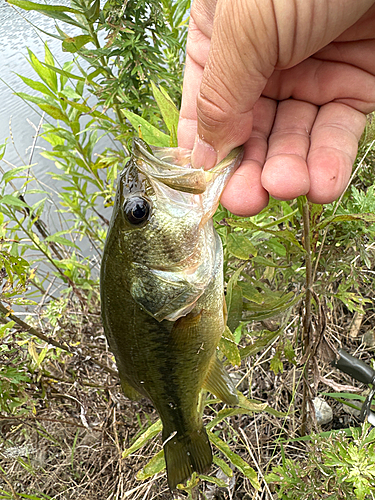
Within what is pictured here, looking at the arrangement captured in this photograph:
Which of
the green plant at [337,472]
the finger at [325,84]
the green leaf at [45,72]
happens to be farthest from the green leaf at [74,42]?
the green plant at [337,472]

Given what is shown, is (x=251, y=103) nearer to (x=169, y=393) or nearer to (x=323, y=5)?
(x=323, y=5)

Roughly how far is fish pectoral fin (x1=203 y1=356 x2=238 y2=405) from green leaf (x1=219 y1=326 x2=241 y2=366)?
0.07 m

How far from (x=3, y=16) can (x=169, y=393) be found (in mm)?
7064

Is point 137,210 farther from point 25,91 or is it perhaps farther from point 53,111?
point 25,91

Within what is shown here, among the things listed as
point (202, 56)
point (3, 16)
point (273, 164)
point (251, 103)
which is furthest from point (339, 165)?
point (3, 16)

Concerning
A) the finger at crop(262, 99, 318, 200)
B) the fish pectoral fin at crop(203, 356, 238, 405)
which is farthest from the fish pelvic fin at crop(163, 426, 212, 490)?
the finger at crop(262, 99, 318, 200)

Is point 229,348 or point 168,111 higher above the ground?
point 168,111

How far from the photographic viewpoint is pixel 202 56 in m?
2.21

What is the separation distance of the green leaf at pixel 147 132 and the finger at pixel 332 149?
2.24 feet

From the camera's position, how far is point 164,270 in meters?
1.84

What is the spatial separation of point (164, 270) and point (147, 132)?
0.66 metres

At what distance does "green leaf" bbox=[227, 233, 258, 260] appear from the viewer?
70.6 inches

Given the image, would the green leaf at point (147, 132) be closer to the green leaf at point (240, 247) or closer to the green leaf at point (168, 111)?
the green leaf at point (168, 111)

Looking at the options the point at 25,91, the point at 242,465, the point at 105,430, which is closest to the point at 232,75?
the point at 242,465
